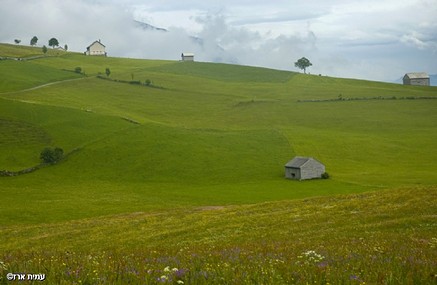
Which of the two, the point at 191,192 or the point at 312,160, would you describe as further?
the point at 312,160

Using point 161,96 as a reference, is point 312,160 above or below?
below

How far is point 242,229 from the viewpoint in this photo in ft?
125

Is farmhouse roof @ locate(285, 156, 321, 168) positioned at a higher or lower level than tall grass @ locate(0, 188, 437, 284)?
lower

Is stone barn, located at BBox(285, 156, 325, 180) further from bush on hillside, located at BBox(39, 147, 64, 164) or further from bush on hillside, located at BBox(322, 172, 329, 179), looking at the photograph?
bush on hillside, located at BBox(39, 147, 64, 164)

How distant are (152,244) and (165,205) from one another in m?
34.8

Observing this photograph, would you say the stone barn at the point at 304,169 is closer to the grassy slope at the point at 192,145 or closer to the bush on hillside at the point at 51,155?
the grassy slope at the point at 192,145

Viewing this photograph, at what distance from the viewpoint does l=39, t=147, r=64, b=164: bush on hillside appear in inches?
4122

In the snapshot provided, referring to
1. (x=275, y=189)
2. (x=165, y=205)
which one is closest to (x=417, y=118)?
(x=275, y=189)

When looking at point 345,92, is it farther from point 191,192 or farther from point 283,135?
point 191,192

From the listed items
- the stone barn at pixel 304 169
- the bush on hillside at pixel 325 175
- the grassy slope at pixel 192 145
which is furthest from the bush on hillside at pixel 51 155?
the bush on hillside at pixel 325 175

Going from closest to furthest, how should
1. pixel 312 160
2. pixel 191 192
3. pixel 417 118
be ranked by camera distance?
pixel 191 192, pixel 312 160, pixel 417 118

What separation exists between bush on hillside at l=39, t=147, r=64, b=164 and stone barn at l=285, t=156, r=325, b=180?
160ft

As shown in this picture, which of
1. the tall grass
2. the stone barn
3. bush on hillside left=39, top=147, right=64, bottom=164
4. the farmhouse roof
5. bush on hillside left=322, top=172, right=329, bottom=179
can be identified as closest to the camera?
the tall grass

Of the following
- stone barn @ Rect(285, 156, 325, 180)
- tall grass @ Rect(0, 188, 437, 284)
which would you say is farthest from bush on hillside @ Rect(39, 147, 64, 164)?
tall grass @ Rect(0, 188, 437, 284)
